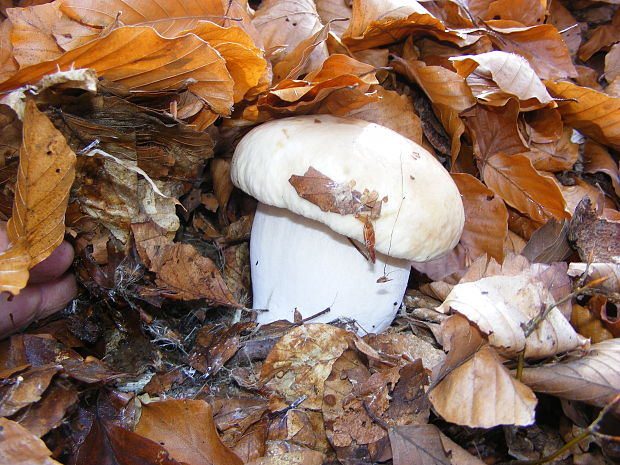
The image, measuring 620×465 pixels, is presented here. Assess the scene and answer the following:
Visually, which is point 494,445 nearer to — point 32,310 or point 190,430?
point 190,430

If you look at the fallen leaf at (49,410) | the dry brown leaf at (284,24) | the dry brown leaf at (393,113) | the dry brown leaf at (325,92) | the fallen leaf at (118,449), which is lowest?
the fallen leaf at (118,449)

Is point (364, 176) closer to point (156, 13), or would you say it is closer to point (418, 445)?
point (418, 445)

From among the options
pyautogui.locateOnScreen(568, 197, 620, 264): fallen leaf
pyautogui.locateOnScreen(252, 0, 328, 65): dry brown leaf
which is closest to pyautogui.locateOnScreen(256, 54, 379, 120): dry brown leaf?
pyautogui.locateOnScreen(252, 0, 328, 65): dry brown leaf

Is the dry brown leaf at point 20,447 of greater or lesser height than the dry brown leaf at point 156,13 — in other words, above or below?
below

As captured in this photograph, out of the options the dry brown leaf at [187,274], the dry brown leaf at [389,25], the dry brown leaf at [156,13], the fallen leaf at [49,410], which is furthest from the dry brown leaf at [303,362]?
the dry brown leaf at [389,25]

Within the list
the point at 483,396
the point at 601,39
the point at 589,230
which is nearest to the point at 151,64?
the point at 483,396

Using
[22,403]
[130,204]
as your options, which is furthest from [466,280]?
[22,403]

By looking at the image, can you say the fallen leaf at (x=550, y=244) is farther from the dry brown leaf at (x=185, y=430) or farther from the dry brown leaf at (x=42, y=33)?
the dry brown leaf at (x=42, y=33)
